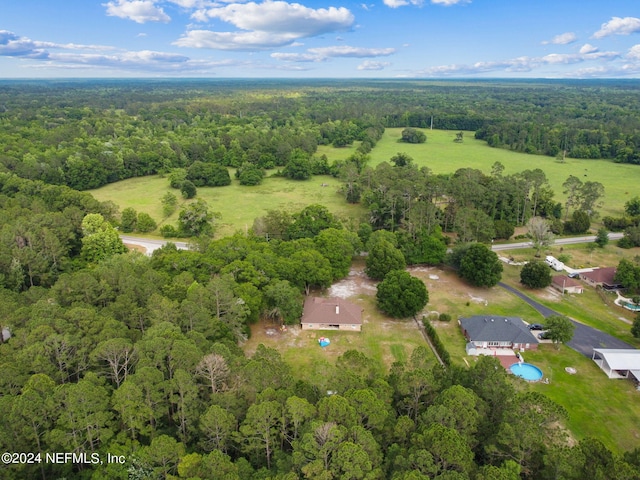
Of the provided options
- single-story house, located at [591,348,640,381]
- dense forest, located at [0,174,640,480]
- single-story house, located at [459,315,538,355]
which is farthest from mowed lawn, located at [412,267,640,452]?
dense forest, located at [0,174,640,480]

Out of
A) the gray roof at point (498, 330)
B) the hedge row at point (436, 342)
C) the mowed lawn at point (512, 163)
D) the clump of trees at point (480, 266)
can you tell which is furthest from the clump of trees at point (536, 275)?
the mowed lawn at point (512, 163)

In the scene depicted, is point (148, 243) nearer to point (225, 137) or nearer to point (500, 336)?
point (500, 336)

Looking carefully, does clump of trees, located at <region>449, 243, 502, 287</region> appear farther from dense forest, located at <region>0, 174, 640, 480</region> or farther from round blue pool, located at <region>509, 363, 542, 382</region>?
dense forest, located at <region>0, 174, 640, 480</region>

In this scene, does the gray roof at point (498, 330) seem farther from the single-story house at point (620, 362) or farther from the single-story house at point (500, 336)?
the single-story house at point (620, 362)

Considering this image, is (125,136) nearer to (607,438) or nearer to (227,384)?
(227,384)

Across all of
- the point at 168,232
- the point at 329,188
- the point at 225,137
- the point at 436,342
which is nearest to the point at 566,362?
the point at 436,342

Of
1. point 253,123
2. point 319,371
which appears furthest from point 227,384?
point 253,123
